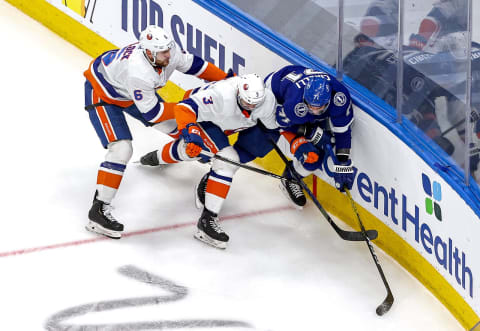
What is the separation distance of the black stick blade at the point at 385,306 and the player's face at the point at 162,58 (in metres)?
1.69

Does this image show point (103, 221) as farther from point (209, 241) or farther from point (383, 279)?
point (383, 279)

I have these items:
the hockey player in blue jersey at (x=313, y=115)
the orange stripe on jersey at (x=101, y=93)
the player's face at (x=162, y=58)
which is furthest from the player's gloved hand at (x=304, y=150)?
the orange stripe on jersey at (x=101, y=93)

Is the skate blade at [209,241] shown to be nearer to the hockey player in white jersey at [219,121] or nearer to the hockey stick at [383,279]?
the hockey player in white jersey at [219,121]

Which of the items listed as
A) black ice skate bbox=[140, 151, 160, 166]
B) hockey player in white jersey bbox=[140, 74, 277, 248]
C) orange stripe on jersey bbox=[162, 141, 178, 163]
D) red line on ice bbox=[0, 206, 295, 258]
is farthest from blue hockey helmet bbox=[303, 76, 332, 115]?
black ice skate bbox=[140, 151, 160, 166]

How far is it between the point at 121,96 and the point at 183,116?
45cm

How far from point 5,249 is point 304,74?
1848 mm

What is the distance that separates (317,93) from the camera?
4840mm

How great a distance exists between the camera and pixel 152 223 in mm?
5305

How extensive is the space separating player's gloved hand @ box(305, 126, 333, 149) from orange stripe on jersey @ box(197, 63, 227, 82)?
2.10 ft

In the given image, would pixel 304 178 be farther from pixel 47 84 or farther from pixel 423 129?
pixel 47 84

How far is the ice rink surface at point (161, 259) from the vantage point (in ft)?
15.0

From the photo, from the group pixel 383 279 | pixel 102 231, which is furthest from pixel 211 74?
pixel 383 279

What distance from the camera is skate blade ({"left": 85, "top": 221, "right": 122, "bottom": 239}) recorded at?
510cm

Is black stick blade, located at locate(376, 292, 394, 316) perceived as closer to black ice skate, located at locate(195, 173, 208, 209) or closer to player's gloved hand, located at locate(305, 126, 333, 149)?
player's gloved hand, located at locate(305, 126, 333, 149)
